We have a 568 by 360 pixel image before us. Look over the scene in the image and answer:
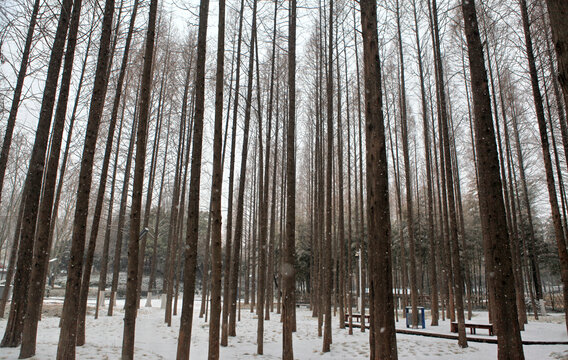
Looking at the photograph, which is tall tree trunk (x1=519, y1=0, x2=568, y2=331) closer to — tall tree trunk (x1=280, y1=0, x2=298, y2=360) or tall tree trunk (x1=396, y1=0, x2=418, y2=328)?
tall tree trunk (x1=396, y1=0, x2=418, y2=328)

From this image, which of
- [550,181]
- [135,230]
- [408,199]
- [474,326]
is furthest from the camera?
[408,199]

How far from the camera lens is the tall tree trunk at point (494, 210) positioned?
13.4 ft

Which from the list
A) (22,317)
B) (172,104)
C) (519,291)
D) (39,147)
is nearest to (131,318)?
(22,317)

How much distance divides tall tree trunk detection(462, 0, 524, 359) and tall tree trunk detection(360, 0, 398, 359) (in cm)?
135

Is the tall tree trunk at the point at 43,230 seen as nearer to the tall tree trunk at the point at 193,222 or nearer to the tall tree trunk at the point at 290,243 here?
the tall tree trunk at the point at 193,222

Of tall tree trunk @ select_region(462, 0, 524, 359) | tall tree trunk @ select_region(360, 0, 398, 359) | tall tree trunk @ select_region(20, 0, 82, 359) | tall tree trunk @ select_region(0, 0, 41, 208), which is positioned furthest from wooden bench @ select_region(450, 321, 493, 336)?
tall tree trunk @ select_region(0, 0, 41, 208)

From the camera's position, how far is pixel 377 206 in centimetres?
435

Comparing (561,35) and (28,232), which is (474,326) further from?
(28,232)

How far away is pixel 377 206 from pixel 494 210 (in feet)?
5.14

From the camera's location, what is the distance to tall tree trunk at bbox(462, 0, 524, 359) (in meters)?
4.08

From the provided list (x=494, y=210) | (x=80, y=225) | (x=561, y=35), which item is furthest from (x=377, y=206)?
(x=80, y=225)

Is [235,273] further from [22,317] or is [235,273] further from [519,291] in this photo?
[519,291]

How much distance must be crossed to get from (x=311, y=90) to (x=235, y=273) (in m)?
7.09

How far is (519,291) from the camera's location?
1237 centimetres
